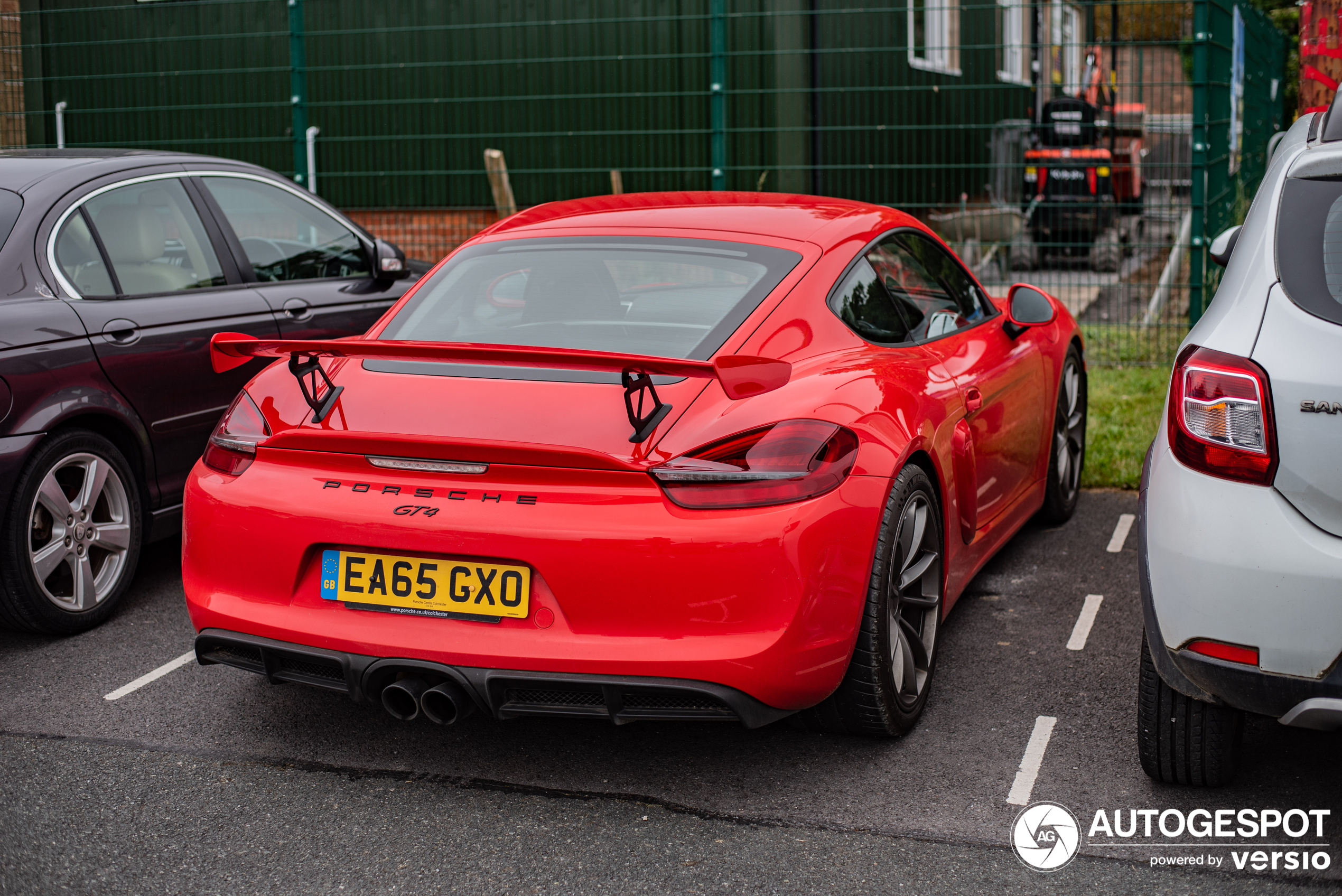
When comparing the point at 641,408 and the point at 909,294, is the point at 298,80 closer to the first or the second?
the point at 909,294

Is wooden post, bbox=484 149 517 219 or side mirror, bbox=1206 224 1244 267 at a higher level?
wooden post, bbox=484 149 517 219

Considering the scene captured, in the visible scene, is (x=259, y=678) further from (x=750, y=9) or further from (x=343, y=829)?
(x=750, y=9)

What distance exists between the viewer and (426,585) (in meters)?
3.11

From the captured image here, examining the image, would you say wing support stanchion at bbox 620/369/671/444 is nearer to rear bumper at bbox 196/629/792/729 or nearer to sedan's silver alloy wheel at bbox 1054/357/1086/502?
rear bumper at bbox 196/629/792/729

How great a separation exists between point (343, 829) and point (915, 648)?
1568 mm

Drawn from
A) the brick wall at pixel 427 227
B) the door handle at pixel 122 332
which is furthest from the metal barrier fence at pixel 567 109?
the door handle at pixel 122 332

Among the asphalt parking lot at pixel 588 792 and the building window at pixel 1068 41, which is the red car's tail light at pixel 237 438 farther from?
the building window at pixel 1068 41

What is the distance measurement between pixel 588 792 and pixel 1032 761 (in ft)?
3.75

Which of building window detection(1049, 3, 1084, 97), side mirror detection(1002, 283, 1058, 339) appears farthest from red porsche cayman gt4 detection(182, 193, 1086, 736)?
building window detection(1049, 3, 1084, 97)

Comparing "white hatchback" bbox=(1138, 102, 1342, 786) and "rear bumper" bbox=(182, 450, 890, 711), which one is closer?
"white hatchback" bbox=(1138, 102, 1342, 786)

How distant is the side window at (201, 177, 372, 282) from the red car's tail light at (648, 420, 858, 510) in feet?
10.5

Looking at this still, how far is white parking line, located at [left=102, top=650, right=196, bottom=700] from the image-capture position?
4051 mm

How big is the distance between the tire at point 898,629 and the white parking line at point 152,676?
6.50 feet

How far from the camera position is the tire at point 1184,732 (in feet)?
10.3
